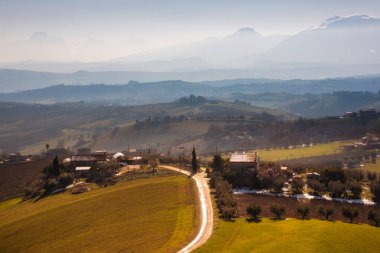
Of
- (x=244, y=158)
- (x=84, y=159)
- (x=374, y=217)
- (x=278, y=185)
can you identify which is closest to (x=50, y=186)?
(x=84, y=159)

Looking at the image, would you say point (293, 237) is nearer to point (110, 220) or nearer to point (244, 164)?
point (110, 220)

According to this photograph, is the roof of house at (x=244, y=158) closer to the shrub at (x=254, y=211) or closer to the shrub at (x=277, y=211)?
the shrub at (x=277, y=211)

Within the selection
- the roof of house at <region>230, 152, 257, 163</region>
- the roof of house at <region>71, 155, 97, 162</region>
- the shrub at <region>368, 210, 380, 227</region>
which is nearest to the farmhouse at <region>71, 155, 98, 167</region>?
the roof of house at <region>71, 155, 97, 162</region>

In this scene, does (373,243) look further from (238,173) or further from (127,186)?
(127,186)

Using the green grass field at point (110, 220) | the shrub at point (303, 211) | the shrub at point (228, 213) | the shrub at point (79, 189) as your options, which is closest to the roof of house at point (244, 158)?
the green grass field at point (110, 220)

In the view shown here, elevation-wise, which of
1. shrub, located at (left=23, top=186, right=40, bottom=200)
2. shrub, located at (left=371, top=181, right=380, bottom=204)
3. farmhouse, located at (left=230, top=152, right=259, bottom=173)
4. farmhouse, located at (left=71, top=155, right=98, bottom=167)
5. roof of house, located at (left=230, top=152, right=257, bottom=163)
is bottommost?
shrub, located at (left=23, top=186, right=40, bottom=200)

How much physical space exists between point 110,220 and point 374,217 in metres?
56.2

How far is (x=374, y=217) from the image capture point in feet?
280

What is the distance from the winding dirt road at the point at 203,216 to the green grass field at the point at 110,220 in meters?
1.74

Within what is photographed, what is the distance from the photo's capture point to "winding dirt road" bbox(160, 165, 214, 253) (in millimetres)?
75000

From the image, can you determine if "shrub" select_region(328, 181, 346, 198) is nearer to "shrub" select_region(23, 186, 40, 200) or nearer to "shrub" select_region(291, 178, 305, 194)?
"shrub" select_region(291, 178, 305, 194)

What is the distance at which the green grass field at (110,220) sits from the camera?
82.2m

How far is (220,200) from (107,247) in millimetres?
29719

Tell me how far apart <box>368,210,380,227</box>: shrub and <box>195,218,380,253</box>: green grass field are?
174 inches
